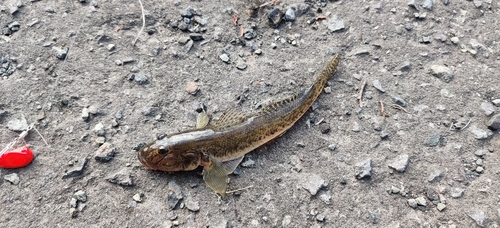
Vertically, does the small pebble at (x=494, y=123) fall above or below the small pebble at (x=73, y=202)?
below

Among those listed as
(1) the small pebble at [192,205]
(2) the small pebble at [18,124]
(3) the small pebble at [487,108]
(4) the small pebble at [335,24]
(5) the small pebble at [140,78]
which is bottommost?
(3) the small pebble at [487,108]

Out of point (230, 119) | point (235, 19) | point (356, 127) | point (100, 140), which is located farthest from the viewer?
point (235, 19)

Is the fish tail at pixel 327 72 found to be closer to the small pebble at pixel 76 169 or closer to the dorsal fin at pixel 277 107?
the dorsal fin at pixel 277 107

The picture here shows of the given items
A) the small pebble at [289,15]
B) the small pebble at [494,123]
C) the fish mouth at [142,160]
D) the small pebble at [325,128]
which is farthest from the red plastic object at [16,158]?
the small pebble at [494,123]

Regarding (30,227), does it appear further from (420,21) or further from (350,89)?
(420,21)

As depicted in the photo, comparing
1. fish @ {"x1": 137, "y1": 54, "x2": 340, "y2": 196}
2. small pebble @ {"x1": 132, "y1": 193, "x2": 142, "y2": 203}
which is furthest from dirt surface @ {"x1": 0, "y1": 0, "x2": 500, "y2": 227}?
fish @ {"x1": 137, "y1": 54, "x2": 340, "y2": 196}

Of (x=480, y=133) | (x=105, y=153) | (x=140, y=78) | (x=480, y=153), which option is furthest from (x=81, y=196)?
(x=480, y=133)

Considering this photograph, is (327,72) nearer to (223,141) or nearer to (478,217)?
(223,141)
